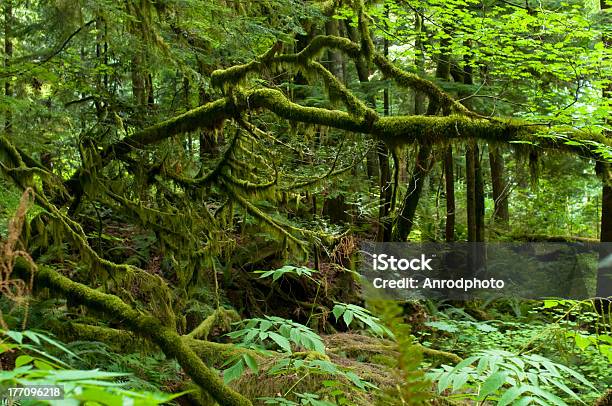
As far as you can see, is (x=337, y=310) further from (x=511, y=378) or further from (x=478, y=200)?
(x=478, y=200)

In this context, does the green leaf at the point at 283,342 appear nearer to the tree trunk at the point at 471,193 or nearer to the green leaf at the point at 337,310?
the green leaf at the point at 337,310

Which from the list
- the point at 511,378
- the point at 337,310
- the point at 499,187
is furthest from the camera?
the point at 499,187

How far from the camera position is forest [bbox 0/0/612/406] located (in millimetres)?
2701

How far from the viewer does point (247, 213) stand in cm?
643

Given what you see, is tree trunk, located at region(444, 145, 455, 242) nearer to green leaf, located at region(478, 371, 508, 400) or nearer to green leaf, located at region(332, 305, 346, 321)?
green leaf, located at region(332, 305, 346, 321)

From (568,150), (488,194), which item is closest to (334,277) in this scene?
(568,150)

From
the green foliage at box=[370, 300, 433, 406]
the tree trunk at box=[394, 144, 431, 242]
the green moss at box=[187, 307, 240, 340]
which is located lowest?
the green moss at box=[187, 307, 240, 340]

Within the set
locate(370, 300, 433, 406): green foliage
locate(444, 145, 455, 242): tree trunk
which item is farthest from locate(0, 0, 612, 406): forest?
locate(444, 145, 455, 242): tree trunk

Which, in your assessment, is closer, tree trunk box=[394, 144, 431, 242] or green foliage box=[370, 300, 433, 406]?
green foliage box=[370, 300, 433, 406]

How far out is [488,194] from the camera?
18781 mm

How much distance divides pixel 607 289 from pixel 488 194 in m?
8.88

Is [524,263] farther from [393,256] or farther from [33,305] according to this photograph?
[33,305]

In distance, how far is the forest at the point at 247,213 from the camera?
106 inches

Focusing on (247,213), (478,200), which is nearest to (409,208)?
(478,200)
